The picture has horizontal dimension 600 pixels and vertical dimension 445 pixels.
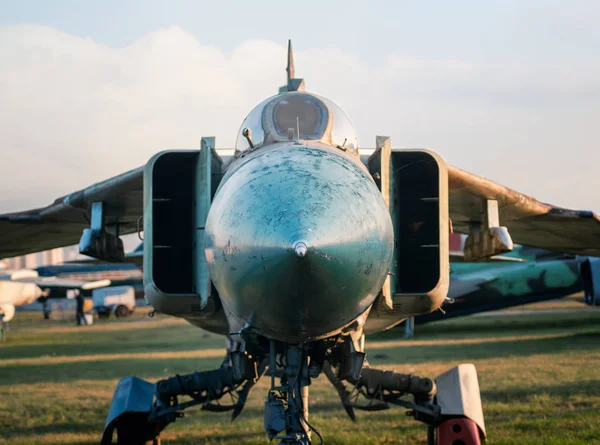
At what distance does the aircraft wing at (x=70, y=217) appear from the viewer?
6.81 m

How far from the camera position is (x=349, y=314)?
3818 millimetres

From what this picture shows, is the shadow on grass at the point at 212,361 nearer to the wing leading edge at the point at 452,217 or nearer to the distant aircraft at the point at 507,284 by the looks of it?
the distant aircraft at the point at 507,284

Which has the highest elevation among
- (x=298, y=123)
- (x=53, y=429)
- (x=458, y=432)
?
(x=298, y=123)

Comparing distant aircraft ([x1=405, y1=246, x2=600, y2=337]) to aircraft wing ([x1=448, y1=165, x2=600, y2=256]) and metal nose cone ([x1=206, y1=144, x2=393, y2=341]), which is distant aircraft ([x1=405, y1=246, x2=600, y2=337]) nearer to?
aircraft wing ([x1=448, y1=165, x2=600, y2=256])

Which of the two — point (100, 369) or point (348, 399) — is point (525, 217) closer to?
point (348, 399)

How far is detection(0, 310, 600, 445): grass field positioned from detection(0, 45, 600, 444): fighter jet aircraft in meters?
1.31

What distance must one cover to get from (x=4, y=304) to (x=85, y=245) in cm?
2491

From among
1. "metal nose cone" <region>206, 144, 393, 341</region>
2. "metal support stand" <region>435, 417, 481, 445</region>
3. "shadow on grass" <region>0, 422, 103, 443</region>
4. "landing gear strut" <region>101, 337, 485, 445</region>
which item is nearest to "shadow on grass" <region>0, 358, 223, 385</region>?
"shadow on grass" <region>0, 422, 103, 443</region>

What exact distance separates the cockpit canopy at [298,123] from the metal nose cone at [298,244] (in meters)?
0.97

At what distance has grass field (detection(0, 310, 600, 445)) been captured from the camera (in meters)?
8.29

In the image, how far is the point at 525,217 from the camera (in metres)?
7.98

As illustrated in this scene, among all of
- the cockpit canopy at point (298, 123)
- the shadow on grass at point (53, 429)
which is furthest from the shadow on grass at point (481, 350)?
the cockpit canopy at point (298, 123)

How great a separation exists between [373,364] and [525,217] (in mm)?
7618

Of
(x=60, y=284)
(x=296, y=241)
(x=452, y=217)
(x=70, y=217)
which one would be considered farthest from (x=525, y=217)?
(x=60, y=284)
